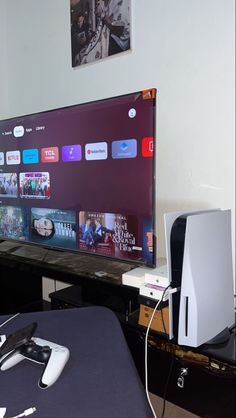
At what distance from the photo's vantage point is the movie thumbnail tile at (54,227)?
68.0 inches

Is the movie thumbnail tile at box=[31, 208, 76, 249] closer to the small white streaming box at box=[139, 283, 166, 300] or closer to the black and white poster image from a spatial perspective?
the small white streaming box at box=[139, 283, 166, 300]

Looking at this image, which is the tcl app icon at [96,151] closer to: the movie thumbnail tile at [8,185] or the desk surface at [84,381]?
the movie thumbnail tile at [8,185]

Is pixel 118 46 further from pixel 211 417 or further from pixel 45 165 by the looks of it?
pixel 211 417

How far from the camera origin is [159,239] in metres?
1.84

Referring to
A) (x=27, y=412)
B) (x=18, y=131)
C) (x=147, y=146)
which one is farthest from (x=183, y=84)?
(x=27, y=412)

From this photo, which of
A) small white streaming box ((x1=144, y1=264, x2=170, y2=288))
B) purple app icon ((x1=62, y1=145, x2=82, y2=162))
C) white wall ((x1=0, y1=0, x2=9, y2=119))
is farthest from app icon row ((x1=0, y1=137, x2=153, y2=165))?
white wall ((x1=0, y1=0, x2=9, y2=119))

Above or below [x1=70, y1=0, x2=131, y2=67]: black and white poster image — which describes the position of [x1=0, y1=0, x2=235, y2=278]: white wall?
below

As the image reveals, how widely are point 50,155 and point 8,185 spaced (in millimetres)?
406

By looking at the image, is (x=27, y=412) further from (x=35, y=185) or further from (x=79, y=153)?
(x=35, y=185)

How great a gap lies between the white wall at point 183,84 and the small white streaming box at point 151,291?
478 millimetres

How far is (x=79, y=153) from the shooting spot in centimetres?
165

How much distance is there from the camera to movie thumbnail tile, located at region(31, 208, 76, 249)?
1.73 m

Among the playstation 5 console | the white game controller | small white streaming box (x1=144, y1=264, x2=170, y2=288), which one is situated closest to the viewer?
the white game controller

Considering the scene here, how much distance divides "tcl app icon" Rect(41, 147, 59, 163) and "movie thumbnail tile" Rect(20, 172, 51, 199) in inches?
3.0
